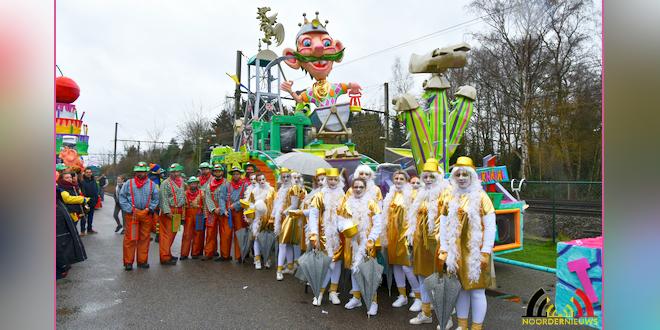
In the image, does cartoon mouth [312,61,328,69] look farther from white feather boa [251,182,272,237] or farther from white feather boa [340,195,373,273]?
white feather boa [340,195,373,273]

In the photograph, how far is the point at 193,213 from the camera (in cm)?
746

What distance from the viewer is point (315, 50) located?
11.9 metres

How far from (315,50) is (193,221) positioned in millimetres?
6773

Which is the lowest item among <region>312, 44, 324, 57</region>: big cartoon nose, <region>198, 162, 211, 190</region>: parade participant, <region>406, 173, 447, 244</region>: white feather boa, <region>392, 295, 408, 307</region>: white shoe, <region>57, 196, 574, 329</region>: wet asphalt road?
<region>57, 196, 574, 329</region>: wet asphalt road

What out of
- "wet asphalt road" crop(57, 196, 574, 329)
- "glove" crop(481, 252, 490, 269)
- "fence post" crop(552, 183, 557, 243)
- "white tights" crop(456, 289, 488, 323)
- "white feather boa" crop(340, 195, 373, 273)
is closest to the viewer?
"glove" crop(481, 252, 490, 269)

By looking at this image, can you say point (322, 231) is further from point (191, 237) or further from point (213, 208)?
point (191, 237)

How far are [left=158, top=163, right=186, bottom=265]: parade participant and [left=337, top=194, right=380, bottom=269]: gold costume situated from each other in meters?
3.81

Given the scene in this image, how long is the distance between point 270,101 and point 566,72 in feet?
29.9

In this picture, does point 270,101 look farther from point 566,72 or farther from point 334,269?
point 334,269

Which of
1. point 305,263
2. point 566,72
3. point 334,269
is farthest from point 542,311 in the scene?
point 566,72

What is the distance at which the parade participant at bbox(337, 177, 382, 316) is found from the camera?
442 centimetres

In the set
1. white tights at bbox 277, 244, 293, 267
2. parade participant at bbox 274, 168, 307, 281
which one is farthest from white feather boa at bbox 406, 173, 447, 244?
white tights at bbox 277, 244, 293, 267

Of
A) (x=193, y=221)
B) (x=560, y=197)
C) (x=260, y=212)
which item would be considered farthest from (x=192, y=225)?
(x=560, y=197)

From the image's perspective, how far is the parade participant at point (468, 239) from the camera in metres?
3.43
